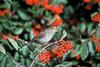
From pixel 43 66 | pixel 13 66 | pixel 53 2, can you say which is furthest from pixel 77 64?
pixel 53 2

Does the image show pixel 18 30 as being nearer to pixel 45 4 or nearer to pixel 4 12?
pixel 4 12

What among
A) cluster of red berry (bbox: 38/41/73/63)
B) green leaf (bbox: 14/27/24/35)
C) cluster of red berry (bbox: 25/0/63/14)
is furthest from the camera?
cluster of red berry (bbox: 25/0/63/14)

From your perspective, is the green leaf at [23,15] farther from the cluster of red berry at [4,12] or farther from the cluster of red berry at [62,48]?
the cluster of red berry at [62,48]

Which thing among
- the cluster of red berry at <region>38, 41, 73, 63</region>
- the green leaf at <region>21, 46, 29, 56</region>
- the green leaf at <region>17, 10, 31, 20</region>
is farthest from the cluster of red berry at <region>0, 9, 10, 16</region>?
the cluster of red berry at <region>38, 41, 73, 63</region>

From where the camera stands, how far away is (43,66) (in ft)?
6.39

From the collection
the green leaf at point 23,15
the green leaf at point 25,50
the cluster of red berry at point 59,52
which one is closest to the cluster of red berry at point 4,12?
the green leaf at point 23,15

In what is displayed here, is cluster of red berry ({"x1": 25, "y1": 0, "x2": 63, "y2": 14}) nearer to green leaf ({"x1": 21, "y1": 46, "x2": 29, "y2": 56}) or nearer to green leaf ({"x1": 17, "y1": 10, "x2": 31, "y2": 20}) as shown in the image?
green leaf ({"x1": 17, "y1": 10, "x2": 31, "y2": 20})

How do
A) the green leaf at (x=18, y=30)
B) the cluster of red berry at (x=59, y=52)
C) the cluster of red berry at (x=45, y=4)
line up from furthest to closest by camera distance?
the cluster of red berry at (x=45, y=4) → the green leaf at (x=18, y=30) → the cluster of red berry at (x=59, y=52)

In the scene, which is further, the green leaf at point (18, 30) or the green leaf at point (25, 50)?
the green leaf at point (18, 30)

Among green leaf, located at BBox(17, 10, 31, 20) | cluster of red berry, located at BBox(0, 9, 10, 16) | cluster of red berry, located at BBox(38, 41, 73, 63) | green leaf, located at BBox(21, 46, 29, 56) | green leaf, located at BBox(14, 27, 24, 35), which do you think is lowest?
cluster of red berry, located at BBox(38, 41, 73, 63)

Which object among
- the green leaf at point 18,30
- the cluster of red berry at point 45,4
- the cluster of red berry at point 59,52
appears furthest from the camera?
the cluster of red berry at point 45,4

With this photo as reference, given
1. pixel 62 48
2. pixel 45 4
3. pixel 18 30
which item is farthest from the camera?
pixel 45 4

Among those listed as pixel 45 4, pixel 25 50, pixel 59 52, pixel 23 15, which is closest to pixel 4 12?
pixel 23 15

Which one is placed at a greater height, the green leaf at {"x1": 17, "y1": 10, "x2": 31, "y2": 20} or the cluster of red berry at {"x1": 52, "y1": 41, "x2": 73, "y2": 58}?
the green leaf at {"x1": 17, "y1": 10, "x2": 31, "y2": 20}
